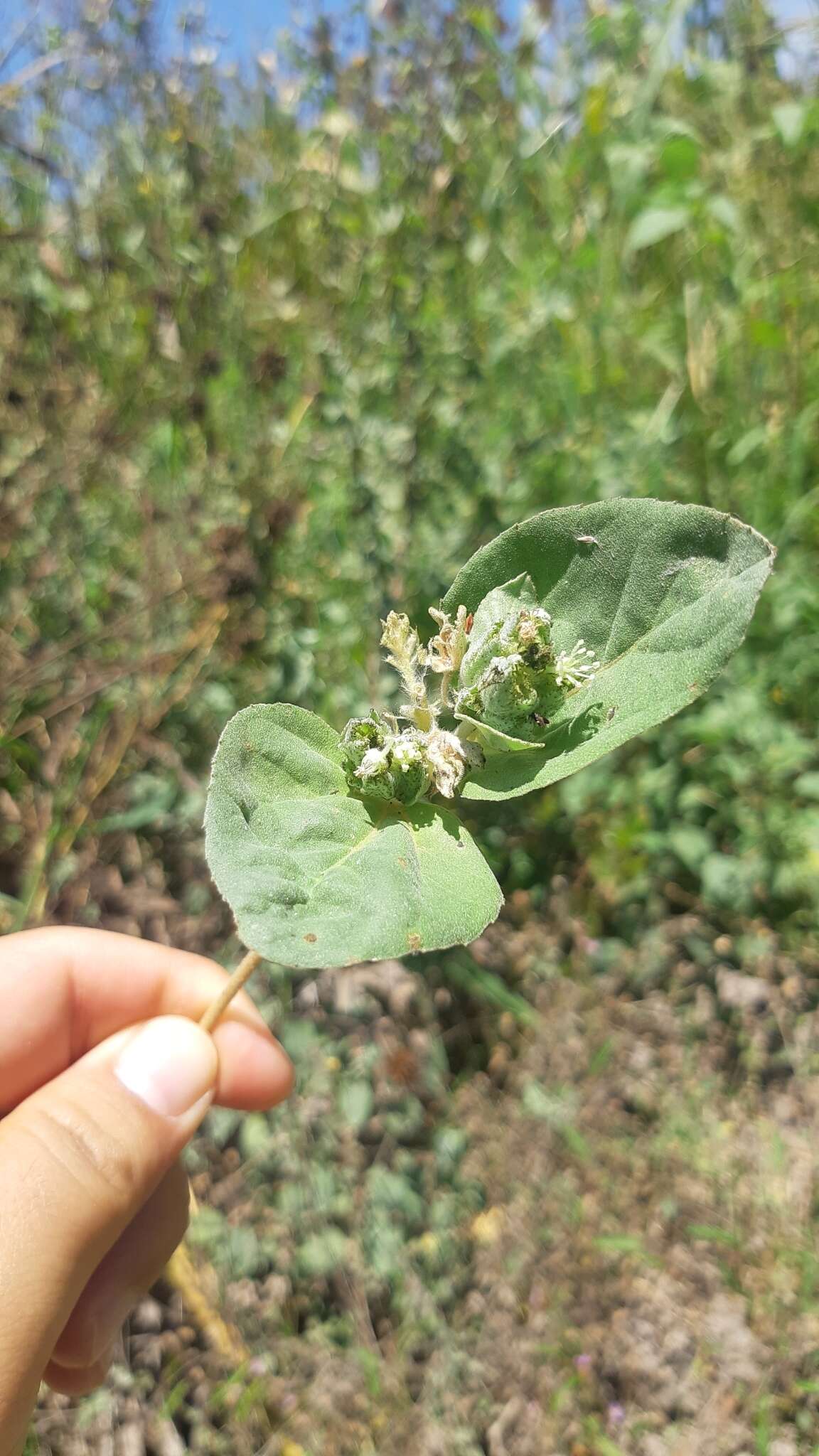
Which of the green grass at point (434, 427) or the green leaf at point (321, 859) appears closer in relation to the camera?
the green leaf at point (321, 859)

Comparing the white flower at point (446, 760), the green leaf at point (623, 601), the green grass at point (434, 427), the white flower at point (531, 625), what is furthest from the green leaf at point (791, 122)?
the white flower at point (446, 760)

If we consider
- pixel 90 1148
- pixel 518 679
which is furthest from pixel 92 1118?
pixel 518 679

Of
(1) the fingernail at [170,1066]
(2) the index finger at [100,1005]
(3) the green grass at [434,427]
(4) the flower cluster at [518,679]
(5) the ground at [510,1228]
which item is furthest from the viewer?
(3) the green grass at [434,427]

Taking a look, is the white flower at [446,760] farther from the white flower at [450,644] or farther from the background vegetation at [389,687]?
the background vegetation at [389,687]

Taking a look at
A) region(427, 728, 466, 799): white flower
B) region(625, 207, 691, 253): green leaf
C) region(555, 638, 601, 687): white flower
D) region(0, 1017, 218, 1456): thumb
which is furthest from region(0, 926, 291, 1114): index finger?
region(625, 207, 691, 253): green leaf

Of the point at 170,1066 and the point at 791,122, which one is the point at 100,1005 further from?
the point at 791,122

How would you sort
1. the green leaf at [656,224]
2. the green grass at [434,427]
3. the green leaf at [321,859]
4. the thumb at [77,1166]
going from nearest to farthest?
the green leaf at [321,859]
the thumb at [77,1166]
the green leaf at [656,224]
the green grass at [434,427]

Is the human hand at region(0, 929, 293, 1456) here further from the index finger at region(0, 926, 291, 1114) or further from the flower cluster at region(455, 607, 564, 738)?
the flower cluster at region(455, 607, 564, 738)
